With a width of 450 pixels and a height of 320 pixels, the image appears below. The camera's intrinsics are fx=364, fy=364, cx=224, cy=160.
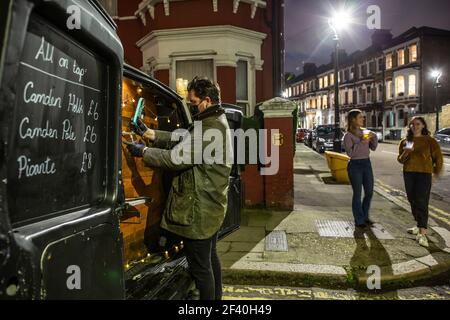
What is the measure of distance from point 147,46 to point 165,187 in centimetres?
768

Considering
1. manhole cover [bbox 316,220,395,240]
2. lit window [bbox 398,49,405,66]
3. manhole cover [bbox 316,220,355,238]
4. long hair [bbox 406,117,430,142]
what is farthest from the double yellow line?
lit window [bbox 398,49,405,66]

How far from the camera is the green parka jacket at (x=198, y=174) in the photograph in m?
2.62

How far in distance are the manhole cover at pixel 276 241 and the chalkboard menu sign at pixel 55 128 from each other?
360cm

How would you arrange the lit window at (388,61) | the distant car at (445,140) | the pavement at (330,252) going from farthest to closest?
the lit window at (388,61) < the distant car at (445,140) < the pavement at (330,252)

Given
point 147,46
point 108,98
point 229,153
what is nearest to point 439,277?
point 229,153

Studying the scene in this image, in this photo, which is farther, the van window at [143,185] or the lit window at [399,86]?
→ the lit window at [399,86]

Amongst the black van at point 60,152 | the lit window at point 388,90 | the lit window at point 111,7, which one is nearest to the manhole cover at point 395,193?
the black van at point 60,152

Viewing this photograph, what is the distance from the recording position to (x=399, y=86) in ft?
150

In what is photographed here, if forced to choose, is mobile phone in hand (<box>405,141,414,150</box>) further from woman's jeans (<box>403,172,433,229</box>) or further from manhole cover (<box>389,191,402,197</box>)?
manhole cover (<box>389,191,402,197</box>)

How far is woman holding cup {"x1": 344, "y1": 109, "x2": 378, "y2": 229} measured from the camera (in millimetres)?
5863

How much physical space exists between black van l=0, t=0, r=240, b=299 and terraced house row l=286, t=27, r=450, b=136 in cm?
3939

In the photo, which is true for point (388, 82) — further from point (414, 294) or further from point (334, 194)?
point (414, 294)

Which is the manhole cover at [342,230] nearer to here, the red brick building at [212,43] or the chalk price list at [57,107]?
the red brick building at [212,43]

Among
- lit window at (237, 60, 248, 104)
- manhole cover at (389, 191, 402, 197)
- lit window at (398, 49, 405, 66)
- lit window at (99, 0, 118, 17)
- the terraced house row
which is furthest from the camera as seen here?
lit window at (398, 49, 405, 66)
